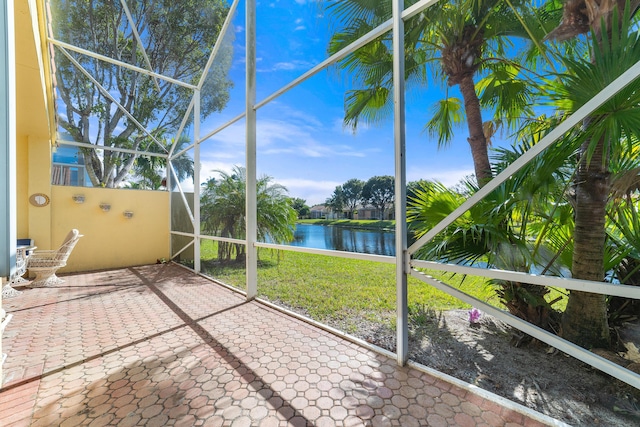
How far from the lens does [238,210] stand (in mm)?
6914

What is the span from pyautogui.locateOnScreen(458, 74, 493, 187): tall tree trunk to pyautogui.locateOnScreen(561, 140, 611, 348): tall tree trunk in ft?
2.27

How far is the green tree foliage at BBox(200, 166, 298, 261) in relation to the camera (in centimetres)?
662

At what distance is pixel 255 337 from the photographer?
269 centimetres

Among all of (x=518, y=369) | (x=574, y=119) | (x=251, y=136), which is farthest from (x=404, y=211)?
(x=251, y=136)

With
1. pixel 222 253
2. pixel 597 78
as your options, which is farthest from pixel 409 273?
pixel 222 253

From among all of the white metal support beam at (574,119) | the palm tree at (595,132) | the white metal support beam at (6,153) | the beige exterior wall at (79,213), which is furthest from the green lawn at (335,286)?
the white metal support beam at (6,153)

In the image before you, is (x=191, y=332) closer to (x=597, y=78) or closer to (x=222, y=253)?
(x=597, y=78)

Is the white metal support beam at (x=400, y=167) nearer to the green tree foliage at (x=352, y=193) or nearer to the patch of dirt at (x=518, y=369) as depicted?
the patch of dirt at (x=518, y=369)

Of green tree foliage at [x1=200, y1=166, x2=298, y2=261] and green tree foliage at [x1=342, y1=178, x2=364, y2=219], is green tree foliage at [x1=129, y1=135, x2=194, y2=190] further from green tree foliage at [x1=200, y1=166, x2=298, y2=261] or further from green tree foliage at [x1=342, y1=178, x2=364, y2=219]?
green tree foliage at [x1=342, y1=178, x2=364, y2=219]

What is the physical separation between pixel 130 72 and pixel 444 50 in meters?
9.42

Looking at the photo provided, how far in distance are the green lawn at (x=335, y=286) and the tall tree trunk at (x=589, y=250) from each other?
2.39 ft

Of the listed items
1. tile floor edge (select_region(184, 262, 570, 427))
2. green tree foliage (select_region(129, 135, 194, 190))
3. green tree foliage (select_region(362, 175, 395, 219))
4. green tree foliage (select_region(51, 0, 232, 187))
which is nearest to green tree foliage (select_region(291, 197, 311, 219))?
green tree foliage (select_region(362, 175, 395, 219))

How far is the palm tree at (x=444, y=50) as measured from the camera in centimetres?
242

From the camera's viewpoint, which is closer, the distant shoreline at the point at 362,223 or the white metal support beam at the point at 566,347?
the white metal support beam at the point at 566,347
